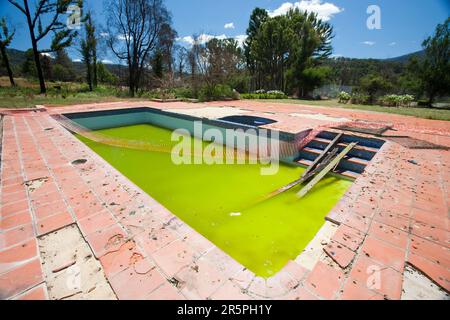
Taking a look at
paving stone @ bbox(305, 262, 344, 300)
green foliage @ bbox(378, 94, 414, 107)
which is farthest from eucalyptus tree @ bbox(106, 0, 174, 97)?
green foliage @ bbox(378, 94, 414, 107)

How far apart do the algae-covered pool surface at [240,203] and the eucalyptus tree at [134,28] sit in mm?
10855

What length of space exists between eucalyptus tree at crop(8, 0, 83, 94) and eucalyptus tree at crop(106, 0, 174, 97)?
6.56 ft

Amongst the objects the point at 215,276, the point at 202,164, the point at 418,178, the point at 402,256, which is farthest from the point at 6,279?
the point at 418,178

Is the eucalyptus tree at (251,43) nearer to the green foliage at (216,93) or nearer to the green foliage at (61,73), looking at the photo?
the green foliage at (216,93)

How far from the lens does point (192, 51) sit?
13.0 m

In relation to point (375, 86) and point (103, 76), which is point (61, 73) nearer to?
point (103, 76)

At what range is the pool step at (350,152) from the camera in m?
3.46

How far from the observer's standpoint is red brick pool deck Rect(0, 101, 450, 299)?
1065 mm

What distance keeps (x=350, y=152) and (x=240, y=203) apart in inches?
98.1

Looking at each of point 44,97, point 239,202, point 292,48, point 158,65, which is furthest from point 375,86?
point 44,97
